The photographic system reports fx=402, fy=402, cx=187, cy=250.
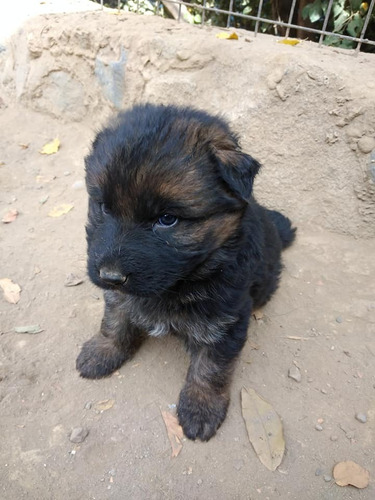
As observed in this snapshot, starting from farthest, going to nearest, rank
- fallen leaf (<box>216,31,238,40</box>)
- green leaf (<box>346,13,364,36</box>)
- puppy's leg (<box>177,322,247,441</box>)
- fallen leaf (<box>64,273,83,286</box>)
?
green leaf (<box>346,13,364,36</box>) → fallen leaf (<box>216,31,238,40</box>) → fallen leaf (<box>64,273,83,286</box>) → puppy's leg (<box>177,322,247,441</box>)

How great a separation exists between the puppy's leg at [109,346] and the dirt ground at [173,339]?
0.08m

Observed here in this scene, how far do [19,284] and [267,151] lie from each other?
2.75m

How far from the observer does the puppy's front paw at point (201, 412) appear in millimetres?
2529

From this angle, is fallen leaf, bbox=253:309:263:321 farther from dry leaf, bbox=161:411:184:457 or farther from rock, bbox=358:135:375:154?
rock, bbox=358:135:375:154

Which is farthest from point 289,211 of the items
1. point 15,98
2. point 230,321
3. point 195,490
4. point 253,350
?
point 15,98

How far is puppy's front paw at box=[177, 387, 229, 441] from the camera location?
253cm

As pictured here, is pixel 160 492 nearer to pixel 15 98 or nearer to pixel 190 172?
pixel 190 172

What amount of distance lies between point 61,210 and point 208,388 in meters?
2.70

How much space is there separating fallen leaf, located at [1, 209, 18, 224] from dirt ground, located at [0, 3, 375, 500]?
8cm

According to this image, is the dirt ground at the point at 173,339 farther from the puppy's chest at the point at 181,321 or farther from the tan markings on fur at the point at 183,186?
the tan markings on fur at the point at 183,186

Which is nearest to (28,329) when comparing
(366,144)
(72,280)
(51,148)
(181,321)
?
(72,280)

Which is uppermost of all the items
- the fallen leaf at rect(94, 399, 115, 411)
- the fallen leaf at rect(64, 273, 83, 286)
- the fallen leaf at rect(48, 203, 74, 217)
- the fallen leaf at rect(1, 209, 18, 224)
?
the fallen leaf at rect(48, 203, 74, 217)

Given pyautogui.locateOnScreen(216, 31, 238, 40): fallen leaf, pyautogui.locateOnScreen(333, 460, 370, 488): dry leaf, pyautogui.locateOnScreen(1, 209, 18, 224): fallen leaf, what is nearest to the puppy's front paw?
pyautogui.locateOnScreen(333, 460, 370, 488): dry leaf

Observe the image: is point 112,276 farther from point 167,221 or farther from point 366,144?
point 366,144
